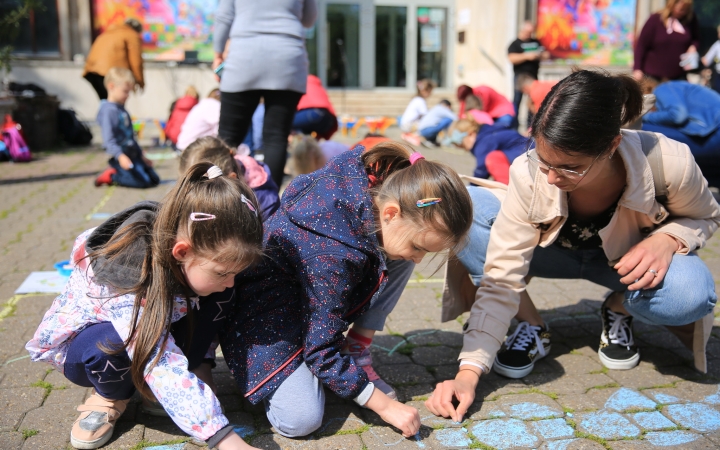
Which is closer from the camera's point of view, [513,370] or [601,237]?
[601,237]

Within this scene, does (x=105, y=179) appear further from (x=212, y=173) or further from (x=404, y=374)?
(x=212, y=173)

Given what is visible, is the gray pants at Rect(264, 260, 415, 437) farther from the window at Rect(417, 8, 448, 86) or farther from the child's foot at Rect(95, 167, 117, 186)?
the window at Rect(417, 8, 448, 86)

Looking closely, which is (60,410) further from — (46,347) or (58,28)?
(58,28)

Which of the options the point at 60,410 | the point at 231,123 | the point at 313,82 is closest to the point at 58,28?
the point at 313,82

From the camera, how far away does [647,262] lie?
215cm

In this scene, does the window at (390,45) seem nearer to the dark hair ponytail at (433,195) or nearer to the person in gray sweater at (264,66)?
the person in gray sweater at (264,66)

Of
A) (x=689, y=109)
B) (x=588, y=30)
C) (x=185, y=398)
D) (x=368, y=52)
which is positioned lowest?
(x=185, y=398)

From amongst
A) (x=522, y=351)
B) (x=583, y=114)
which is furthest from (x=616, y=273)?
(x=583, y=114)

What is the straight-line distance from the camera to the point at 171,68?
1228 centimetres

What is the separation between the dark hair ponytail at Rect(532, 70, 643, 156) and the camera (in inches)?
72.8

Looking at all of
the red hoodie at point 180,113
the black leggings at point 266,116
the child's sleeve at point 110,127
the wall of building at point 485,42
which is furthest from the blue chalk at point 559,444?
A: the wall of building at point 485,42

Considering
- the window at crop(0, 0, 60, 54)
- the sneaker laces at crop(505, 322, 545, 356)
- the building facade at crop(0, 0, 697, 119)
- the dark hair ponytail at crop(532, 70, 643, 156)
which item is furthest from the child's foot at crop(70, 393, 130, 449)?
the window at crop(0, 0, 60, 54)

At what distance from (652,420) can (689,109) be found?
2854 millimetres

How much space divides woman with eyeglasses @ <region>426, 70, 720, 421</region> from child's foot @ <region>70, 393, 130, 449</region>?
3.23 feet
